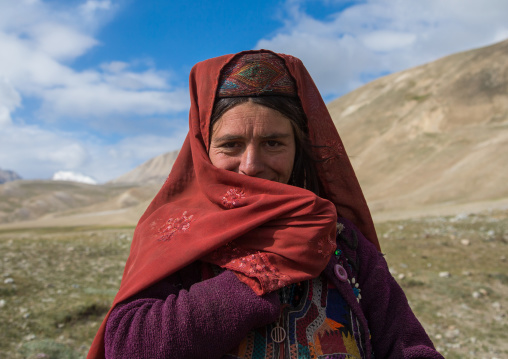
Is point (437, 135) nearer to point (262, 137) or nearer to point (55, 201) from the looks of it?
point (262, 137)

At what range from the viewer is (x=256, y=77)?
135 cm

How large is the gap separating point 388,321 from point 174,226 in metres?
0.79

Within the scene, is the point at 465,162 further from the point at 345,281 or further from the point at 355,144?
the point at 345,281

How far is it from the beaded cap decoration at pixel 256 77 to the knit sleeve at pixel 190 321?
63 cm

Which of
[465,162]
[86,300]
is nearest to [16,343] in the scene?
[86,300]

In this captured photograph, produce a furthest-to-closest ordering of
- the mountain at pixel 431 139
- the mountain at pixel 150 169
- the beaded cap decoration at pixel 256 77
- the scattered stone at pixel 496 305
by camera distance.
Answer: the mountain at pixel 150 169 < the mountain at pixel 431 139 < the scattered stone at pixel 496 305 < the beaded cap decoration at pixel 256 77

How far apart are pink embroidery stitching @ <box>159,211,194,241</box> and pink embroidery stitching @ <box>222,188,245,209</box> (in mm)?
120

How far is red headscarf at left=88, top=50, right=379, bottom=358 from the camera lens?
113 cm

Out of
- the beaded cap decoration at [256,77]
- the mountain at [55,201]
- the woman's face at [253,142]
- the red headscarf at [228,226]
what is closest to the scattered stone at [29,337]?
the red headscarf at [228,226]

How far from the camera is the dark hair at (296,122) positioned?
136 cm

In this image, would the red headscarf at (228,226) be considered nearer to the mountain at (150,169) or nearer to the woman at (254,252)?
the woman at (254,252)

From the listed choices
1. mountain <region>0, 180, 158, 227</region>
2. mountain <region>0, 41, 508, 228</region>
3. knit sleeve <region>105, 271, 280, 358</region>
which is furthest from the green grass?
mountain <region>0, 180, 158, 227</region>

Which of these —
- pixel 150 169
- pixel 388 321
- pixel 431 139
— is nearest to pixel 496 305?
pixel 388 321

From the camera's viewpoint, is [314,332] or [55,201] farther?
[55,201]
